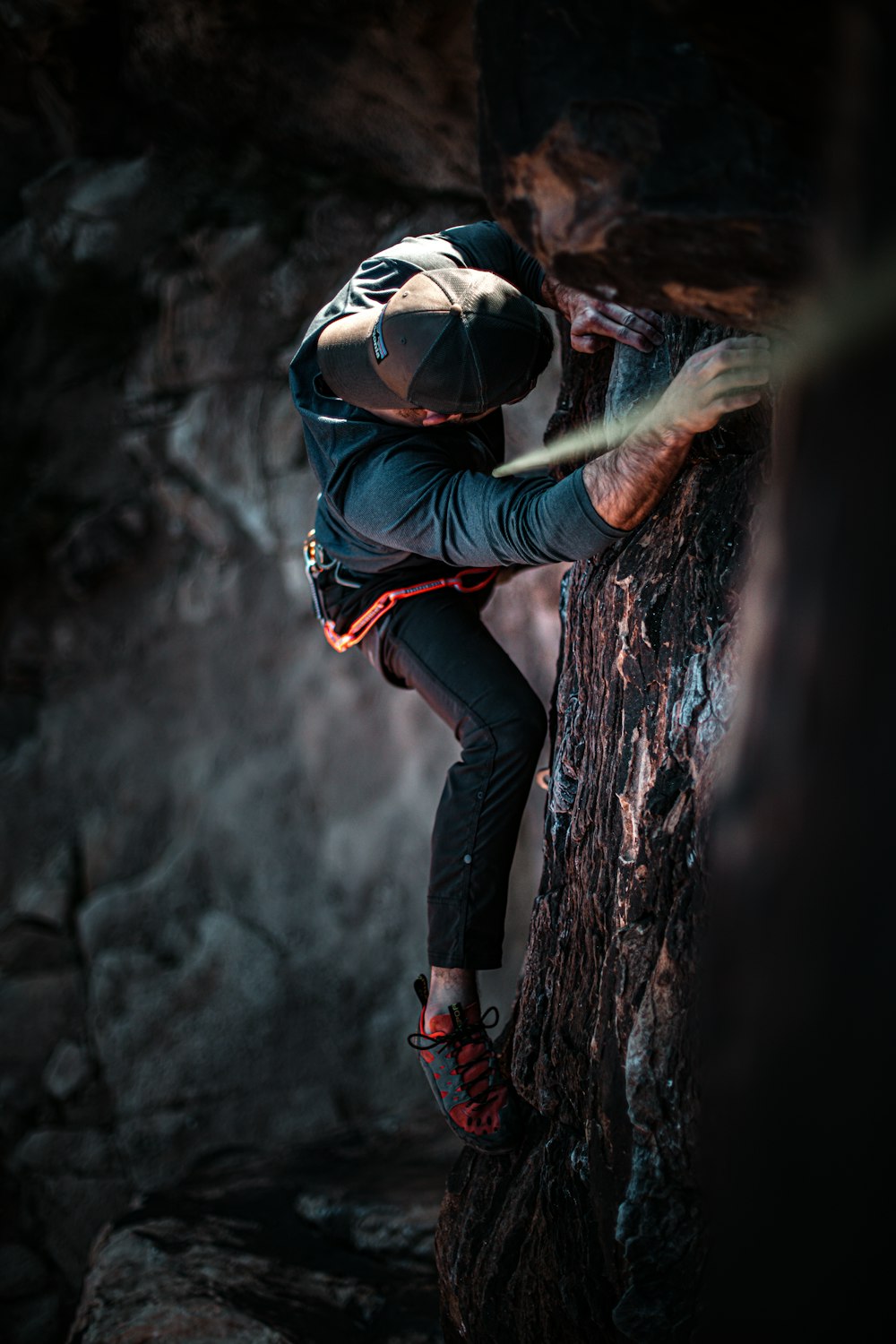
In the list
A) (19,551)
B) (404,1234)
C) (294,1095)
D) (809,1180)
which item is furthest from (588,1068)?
(19,551)

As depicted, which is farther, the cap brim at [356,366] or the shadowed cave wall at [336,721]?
the cap brim at [356,366]

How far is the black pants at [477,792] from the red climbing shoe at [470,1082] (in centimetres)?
11

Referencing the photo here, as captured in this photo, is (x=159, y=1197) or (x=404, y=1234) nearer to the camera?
(x=404, y=1234)

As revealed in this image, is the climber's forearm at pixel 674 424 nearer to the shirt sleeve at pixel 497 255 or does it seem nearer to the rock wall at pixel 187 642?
the shirt sleeve at pixel 497 255

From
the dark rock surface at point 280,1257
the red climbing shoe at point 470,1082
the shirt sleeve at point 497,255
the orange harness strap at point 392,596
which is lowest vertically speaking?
the dark rock surface at point 280,1257

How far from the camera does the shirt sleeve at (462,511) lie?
135 centimetres

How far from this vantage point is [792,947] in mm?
688

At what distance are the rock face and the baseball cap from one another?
180mm

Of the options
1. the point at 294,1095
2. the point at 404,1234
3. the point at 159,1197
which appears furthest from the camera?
the point at 294,1095

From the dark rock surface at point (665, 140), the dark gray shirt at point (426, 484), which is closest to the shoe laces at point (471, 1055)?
the dark gray shirt at point (426, 484)

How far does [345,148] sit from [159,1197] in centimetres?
340

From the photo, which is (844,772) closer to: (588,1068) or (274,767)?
(588,1068)

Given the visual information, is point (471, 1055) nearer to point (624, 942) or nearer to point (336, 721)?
point (624, 942)

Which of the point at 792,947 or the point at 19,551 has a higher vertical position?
the point at 19,551
